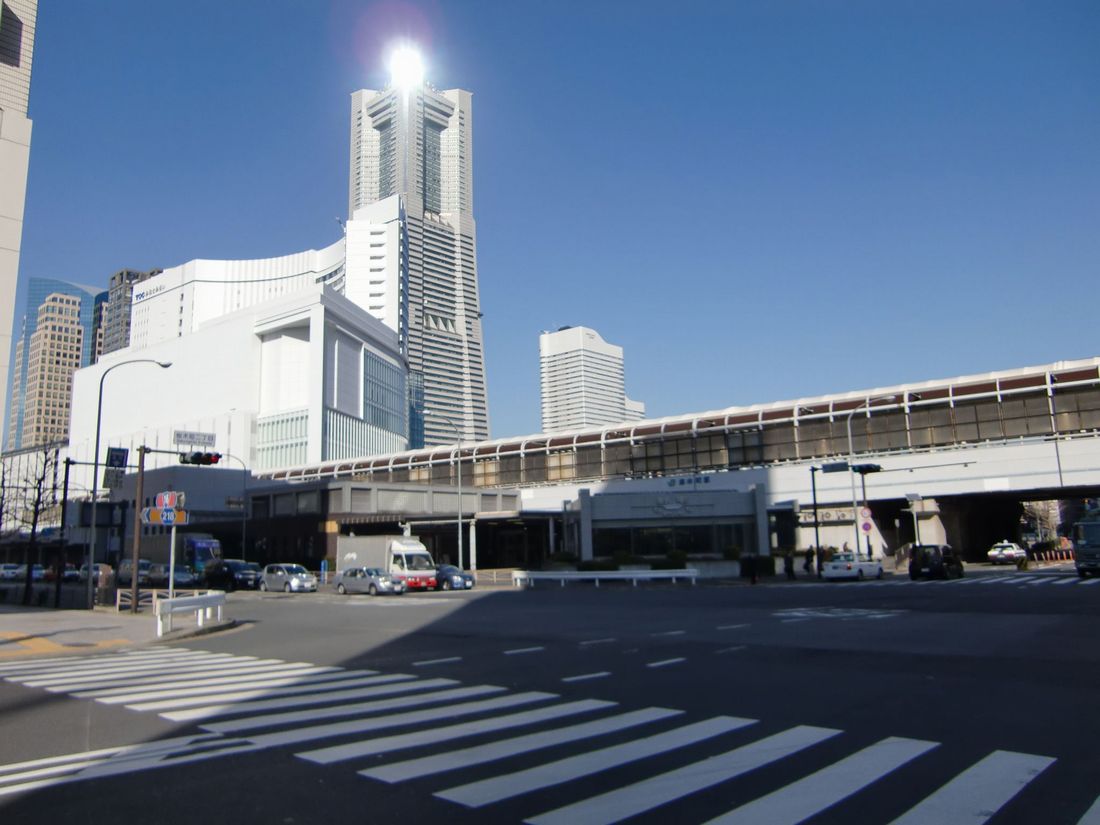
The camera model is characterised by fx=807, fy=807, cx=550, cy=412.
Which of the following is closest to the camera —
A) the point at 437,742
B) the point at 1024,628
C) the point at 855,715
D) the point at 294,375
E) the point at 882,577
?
the point at 437,742

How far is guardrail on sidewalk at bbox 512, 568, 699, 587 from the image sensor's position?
4244 centimetres

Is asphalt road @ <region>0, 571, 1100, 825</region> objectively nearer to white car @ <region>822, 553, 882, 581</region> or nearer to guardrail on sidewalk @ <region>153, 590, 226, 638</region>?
guardrail on sidewalk @ <region>153, 590, 226, 638</region>

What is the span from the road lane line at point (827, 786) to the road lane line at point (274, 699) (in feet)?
20.3

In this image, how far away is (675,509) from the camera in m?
54.4

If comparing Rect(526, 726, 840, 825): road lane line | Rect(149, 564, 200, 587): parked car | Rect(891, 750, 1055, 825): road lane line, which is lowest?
Rect(891, 750, 1055, 825): road lane line

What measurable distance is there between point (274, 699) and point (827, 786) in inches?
289

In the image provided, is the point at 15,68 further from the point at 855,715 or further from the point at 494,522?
the point at 494,522

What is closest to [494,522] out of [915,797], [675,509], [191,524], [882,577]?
[675,509]

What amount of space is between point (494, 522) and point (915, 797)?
65.5 meters

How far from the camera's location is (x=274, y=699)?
1074 centimetres

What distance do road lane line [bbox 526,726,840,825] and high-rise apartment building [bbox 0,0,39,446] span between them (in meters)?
19.6

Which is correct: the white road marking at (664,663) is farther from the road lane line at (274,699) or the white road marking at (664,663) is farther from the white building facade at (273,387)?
the white building facade at (273,387)

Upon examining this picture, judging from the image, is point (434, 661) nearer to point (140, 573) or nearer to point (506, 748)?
point (506, 748)

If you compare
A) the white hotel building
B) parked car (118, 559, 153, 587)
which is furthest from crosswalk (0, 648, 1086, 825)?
the white hotel building
